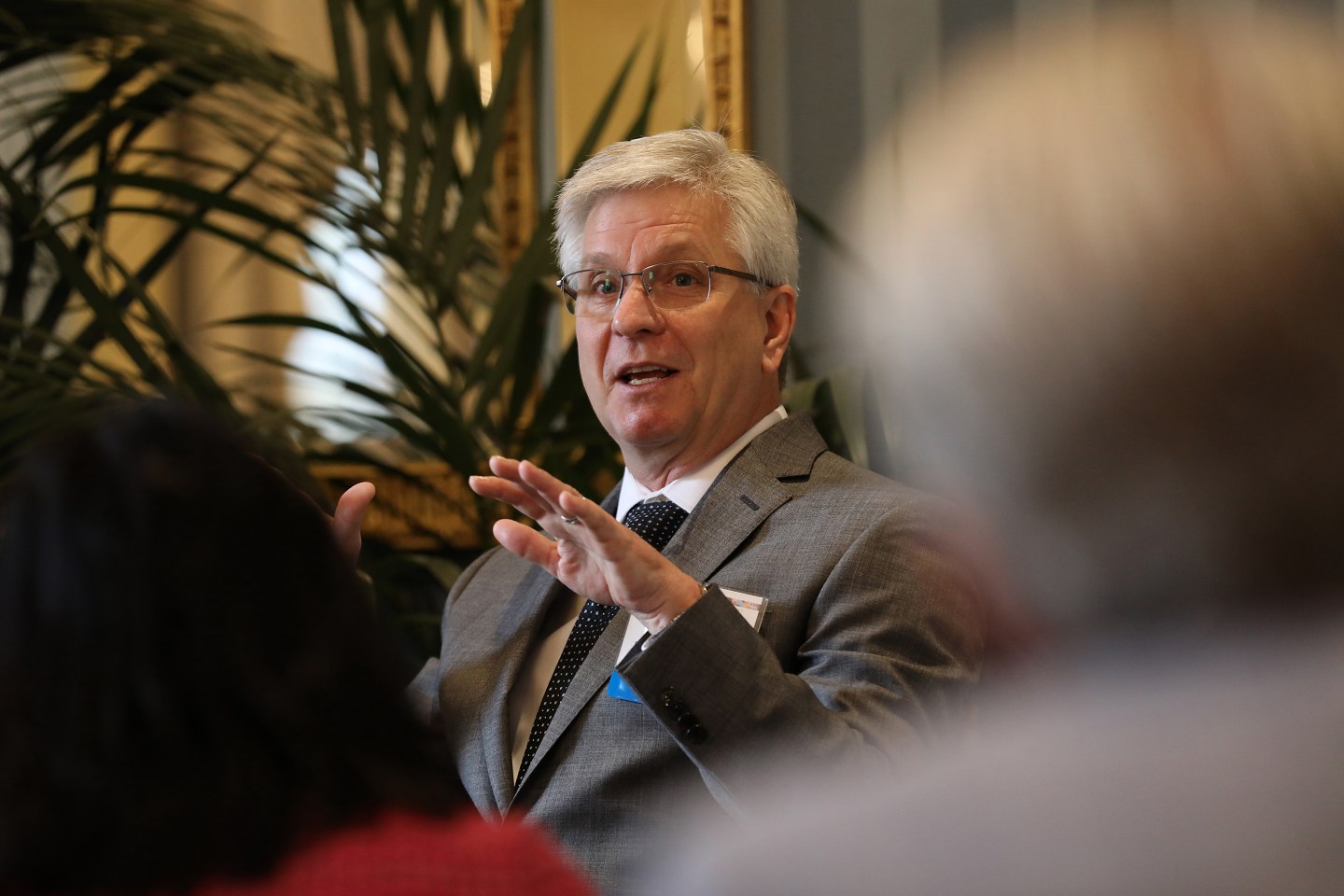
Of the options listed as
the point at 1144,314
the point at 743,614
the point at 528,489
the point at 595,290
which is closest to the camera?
the point at 1144,314

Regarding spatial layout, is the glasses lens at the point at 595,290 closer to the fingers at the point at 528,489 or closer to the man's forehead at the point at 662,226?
the man's forehead at the point at 662,226

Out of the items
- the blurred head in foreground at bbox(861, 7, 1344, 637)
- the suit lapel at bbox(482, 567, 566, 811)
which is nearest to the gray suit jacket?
the suit lapel at bbox(482, 567, 566, 811)

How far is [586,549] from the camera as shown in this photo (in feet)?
5.76

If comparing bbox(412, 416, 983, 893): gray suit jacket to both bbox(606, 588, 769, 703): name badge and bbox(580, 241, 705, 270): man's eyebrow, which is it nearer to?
bbox(606, 588, 769, 703): name badge

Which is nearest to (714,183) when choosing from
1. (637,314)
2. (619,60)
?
(637,314)

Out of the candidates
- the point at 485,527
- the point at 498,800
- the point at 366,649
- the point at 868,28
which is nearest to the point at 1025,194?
the point at 366,649

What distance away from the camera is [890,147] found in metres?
0.73

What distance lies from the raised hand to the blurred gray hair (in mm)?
696

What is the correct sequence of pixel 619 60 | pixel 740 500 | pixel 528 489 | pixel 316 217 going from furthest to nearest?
pixel 619 60
pixel 316 217
pixel 740 500
pixel 528 489

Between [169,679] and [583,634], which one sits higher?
[169,679]

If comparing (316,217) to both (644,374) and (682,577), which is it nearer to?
(644,374)

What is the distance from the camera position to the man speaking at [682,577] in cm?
173

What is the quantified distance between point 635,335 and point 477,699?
0.63 metres

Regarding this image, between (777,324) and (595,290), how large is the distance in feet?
1.03
